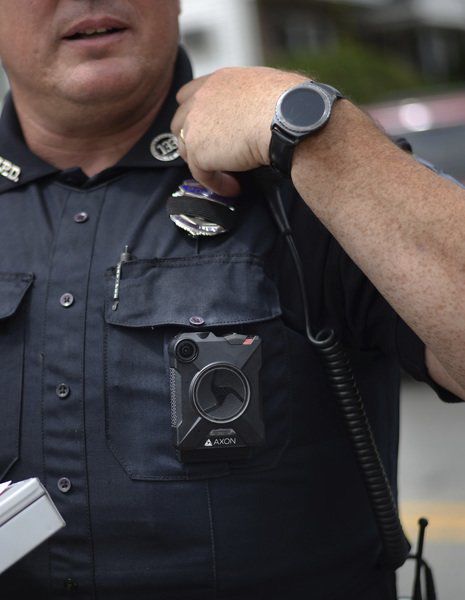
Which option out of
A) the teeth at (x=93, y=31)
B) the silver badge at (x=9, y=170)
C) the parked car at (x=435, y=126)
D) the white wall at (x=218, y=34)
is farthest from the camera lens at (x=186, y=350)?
the white wall at (x=218, y=34)

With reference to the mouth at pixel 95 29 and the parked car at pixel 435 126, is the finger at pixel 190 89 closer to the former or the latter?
the mouth at pixel 95 29

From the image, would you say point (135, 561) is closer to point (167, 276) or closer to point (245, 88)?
point (167, 276)

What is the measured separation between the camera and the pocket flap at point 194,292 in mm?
1970

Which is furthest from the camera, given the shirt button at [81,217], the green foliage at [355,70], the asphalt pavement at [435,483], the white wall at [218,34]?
the white wall at [218,34]

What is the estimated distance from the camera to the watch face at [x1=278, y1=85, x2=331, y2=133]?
1785 millimetres

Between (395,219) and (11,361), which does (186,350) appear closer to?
(11,361)

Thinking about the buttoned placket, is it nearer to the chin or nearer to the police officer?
the police officer

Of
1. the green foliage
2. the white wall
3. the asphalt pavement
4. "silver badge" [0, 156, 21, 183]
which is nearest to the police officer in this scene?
"silver badge" [0, 156, 21, 183]

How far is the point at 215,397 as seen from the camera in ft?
6.36

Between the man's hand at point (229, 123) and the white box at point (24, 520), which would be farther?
the man's hand at point (229, 123)

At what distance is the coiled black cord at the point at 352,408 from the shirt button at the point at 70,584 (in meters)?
0.52

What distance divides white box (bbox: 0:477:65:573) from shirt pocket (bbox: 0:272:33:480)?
345 millimetres

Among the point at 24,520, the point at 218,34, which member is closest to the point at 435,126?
the point at 24,520

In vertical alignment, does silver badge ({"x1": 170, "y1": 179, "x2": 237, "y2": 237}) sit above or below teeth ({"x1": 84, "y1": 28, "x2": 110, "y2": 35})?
below
